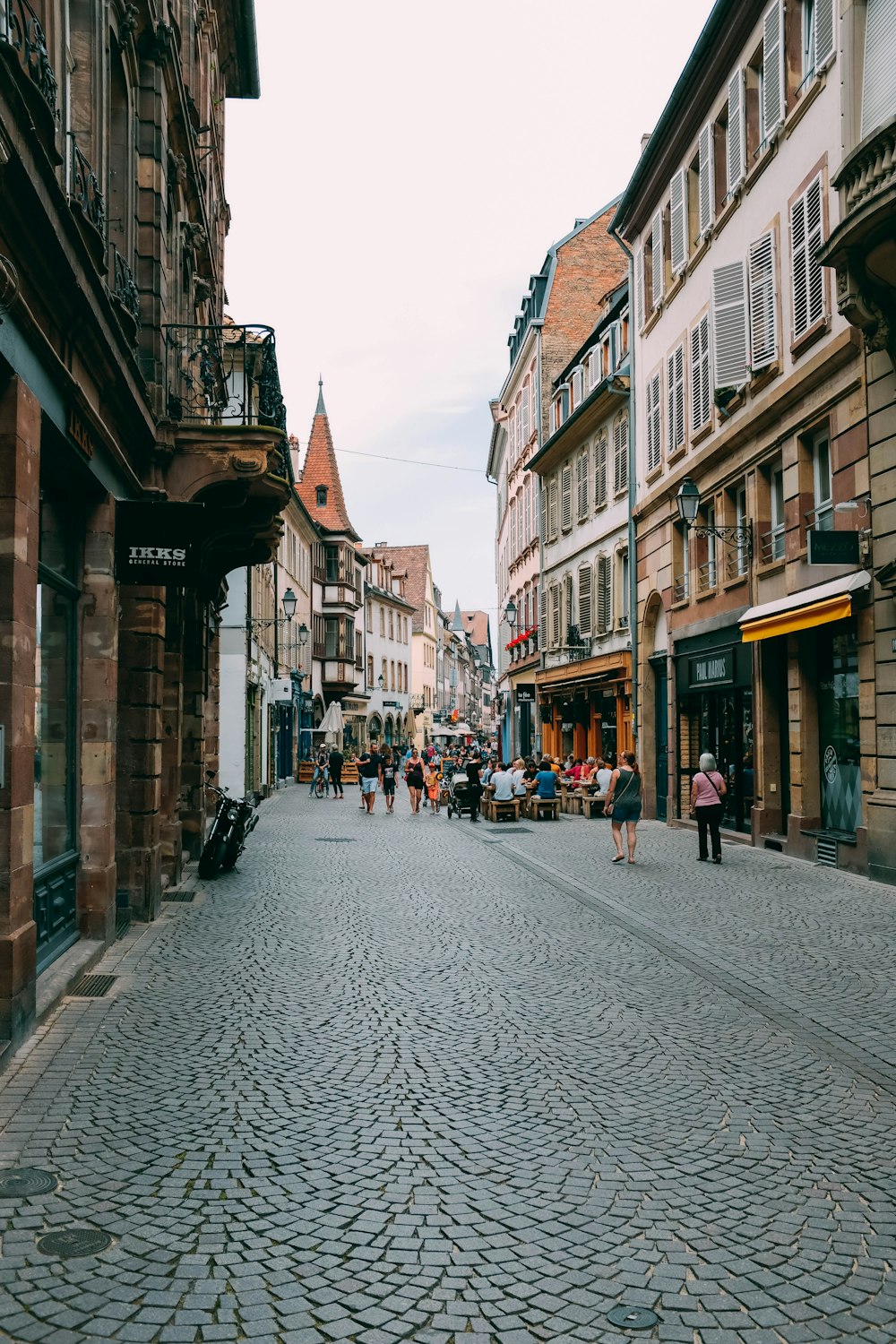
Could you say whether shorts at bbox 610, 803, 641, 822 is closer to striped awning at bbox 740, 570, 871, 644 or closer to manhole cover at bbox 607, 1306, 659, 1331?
striped awning at bbox 740, 570, 871, 644

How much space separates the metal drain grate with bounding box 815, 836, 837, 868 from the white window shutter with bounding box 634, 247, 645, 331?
14834 millimetres

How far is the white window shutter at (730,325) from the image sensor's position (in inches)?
779

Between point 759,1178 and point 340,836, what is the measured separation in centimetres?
1804

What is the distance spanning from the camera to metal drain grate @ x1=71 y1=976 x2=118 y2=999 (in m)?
8.22

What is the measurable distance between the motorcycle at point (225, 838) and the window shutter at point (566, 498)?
22915mm

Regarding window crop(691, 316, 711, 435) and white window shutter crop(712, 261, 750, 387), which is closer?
white window shutter crop(712, 261, 750, 387)

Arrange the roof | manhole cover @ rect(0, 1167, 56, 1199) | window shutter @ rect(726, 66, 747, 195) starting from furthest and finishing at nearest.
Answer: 1. the roof
2. window shutter @ rect(726, 66, 747, 195)
3. manhole cover @ rect(0, 1167, 56, 1199)

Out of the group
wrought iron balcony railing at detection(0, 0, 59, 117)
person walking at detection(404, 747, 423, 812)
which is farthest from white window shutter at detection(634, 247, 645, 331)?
wrought iron balcony railing at detection(0, 0, 59, 117)

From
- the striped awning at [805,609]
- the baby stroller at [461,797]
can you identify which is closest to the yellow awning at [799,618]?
the striped awning at [805,609]

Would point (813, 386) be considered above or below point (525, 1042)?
above

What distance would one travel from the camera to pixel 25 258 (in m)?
6.91

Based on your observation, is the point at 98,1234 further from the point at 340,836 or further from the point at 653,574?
the point at 653,574

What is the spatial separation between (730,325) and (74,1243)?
61.5 feet

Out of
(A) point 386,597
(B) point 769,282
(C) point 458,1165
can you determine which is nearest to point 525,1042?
(C) point 458,1165
